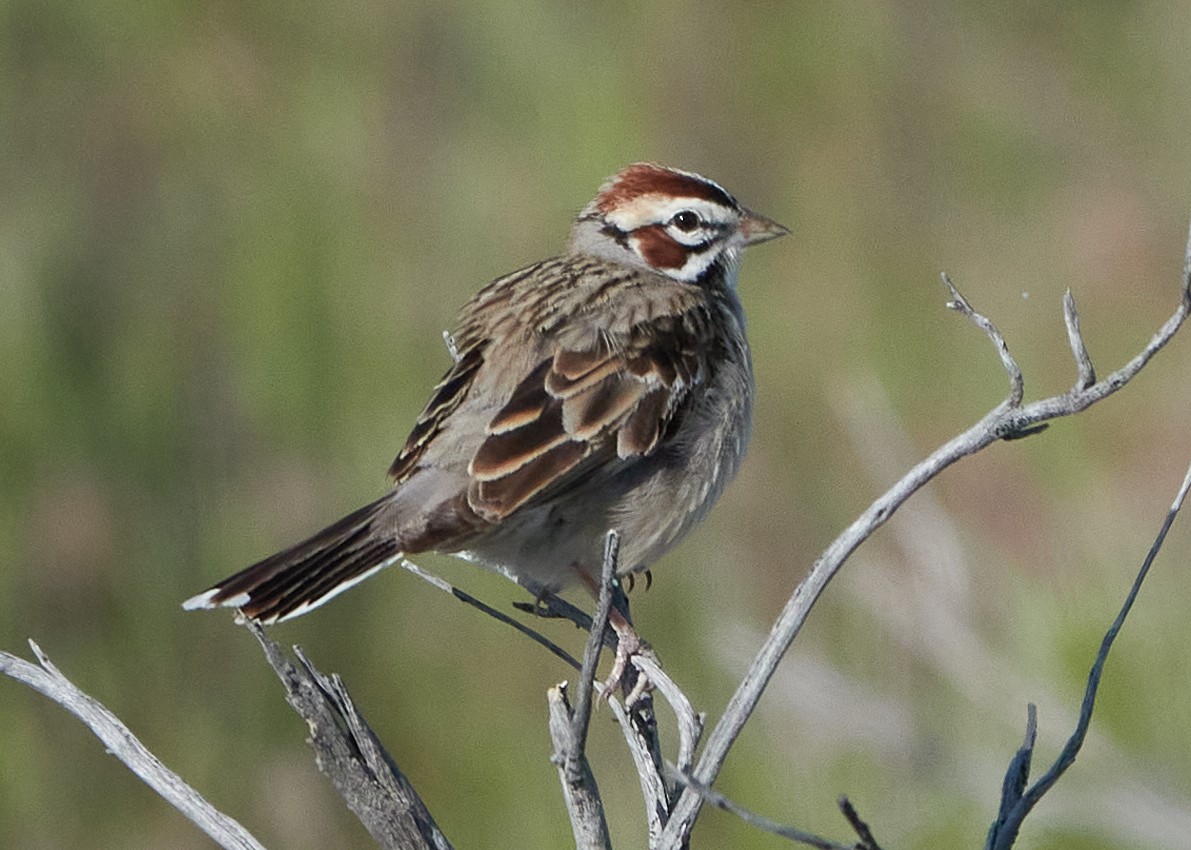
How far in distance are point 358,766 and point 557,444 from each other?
1.44m

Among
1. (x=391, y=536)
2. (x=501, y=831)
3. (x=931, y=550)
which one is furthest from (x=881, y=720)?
(x=391, y=536)

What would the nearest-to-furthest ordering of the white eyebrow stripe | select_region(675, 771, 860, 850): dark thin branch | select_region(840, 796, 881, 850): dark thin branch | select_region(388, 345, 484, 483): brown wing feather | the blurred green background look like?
select_region(840, 796, 881, 850): dark thin branch < select_region(675, 771, 860, 850): dark thin branch < select_region(388, 345, 484, 483): brown wing feather < the white eyebrow stripe < the blurred green background

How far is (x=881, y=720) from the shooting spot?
15.2 feet

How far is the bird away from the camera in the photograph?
3.68m

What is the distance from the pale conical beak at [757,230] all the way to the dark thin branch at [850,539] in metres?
2.18

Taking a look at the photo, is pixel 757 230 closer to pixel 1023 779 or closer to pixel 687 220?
pixel 687 220

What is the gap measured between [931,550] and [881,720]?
17.7 inches

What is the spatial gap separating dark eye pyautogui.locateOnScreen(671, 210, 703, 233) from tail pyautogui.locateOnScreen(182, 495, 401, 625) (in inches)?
53.5

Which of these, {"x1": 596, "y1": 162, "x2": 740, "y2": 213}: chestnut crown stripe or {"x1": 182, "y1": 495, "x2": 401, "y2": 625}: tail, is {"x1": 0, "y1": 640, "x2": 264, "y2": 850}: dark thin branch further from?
{"x1": 596, "y1": 162, "x2": 740, "y2": 213}: chestnut crown stripe

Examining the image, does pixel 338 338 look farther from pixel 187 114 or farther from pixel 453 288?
pixel 187 114

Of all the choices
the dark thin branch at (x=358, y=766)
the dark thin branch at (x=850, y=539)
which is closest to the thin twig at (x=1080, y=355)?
the dark thin branch at (x=850, y=539)

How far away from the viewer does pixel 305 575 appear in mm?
3561

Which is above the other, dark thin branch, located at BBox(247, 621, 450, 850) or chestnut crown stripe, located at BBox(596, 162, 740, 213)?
chestnut crown stripe, located at BBox(596, 162, 740, 213)

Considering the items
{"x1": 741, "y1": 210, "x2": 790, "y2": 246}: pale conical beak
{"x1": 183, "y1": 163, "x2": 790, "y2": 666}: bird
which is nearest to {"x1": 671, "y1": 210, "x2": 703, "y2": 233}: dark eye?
{"x1": 741, "y1": 210, "x2": 790, "y2": 246}: pale conical beak
